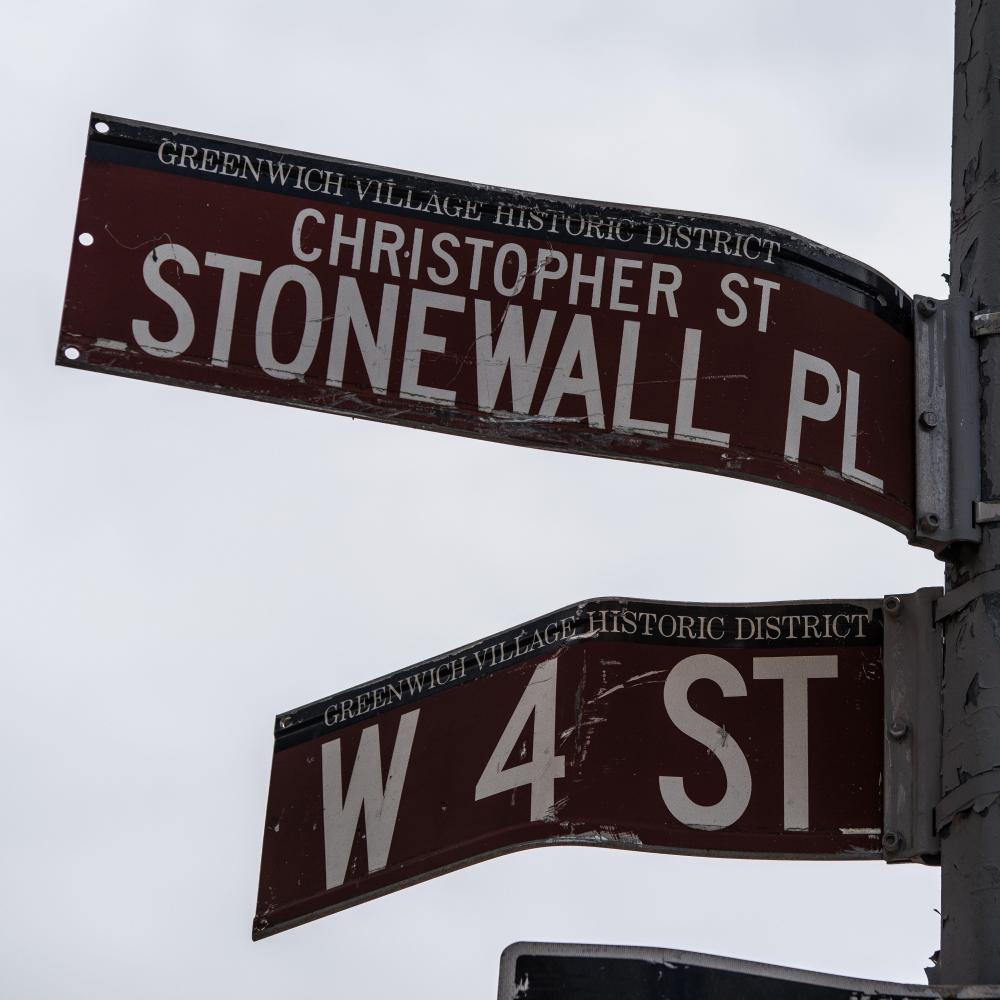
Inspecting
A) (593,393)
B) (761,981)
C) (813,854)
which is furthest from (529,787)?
(761,981)

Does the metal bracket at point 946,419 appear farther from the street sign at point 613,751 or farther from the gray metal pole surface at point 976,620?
the street sign at point 613,751

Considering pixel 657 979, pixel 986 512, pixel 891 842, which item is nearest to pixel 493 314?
pixel 986 512

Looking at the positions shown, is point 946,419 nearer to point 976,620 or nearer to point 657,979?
point 976,620

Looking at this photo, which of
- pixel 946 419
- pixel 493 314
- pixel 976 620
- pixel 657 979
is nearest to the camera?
pixel 657 979

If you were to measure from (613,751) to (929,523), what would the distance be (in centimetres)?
61

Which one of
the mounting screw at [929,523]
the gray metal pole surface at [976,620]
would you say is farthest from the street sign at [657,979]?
the mounting screw at [929,523]

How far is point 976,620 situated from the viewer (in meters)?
2.62

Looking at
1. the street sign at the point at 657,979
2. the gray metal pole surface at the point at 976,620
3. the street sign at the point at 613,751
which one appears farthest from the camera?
the street sign at the point at 613,751

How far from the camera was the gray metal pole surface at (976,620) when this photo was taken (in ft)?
8.11

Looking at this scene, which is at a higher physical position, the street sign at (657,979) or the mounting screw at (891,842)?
the mounting screw at (891,842)

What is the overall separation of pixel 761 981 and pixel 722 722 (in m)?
0.78

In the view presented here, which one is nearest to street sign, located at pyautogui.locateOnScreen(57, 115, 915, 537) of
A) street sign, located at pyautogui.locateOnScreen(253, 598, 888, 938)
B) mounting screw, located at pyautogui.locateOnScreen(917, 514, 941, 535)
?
mounting screw, located at pyautogui.locateOnScreen(917, 514, 941, 535)

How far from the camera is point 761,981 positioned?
211 cm

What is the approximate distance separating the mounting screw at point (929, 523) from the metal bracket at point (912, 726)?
11 centimetres
